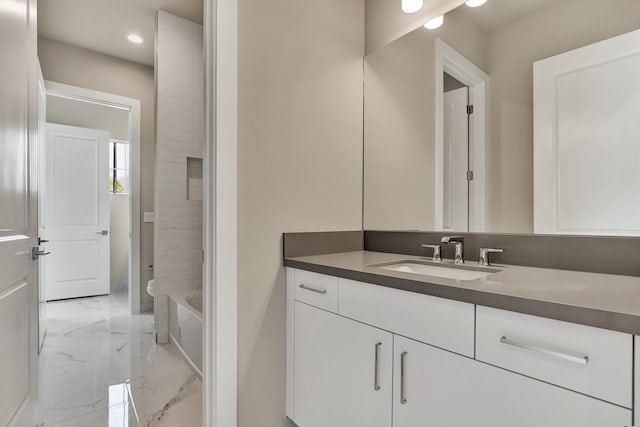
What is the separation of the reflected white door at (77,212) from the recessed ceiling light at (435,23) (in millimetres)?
4168

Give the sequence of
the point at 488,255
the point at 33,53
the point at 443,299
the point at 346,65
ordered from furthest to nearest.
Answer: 1. the point at 346,65
2. the point at 33,53
3. the point at 488,255
4. the point at 443,299

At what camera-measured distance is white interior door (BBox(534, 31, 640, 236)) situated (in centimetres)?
109

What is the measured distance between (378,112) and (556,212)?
103 cm

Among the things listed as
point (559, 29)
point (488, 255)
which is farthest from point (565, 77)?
point (488, 255)

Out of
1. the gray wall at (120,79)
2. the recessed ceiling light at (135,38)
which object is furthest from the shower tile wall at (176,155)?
the gray wall at (120,79)

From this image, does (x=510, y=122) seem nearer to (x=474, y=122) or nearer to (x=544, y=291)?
(x=474, y=122)

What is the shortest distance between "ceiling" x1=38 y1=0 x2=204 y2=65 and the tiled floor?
276cm

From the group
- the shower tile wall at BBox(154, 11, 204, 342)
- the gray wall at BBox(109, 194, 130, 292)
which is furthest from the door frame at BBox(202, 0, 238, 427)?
the gray wall at BBox(109, 194, 130, 292)

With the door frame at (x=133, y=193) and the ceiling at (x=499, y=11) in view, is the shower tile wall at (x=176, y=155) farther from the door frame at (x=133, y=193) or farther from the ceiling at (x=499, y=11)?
the ceiling at (x=499, y=11)

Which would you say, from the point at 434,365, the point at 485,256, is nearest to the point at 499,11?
the point at 485,256

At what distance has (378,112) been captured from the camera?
1.88 m

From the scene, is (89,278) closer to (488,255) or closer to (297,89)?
(297,89)

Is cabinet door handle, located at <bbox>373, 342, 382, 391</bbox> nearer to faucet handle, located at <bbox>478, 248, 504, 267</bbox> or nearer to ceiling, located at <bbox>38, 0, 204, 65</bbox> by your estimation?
faucet handle, located at <bbox>478, 248, 504, 267</bbox>

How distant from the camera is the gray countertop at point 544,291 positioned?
67 centimetres
